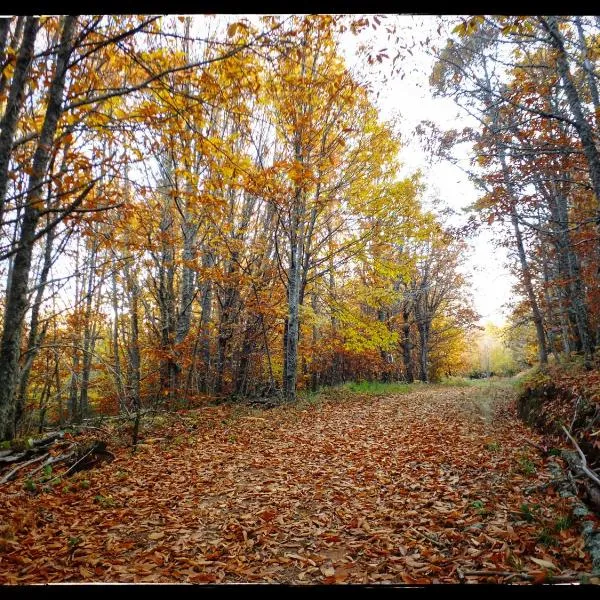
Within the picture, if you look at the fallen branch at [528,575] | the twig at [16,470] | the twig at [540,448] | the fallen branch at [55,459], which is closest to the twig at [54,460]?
the fallen branch at [55,459]

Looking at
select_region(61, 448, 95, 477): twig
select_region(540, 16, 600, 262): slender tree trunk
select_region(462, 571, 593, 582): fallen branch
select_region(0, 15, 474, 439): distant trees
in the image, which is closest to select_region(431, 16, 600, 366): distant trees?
select_region(540, 16, 600, 262): slender tree trunk

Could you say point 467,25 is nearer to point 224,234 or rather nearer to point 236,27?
point 236,27

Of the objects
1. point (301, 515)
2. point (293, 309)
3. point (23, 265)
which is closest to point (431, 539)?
point (301, 515)

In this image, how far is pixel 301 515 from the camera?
3.80 metres

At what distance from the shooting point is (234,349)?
1244cm

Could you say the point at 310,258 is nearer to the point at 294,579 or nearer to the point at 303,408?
the point at 303,408

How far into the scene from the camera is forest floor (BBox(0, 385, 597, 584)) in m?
2.80

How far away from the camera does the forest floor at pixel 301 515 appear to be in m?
2.80

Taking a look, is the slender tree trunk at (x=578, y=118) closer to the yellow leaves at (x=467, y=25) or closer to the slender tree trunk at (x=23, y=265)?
the yellow leaves at (x=467, y=25)

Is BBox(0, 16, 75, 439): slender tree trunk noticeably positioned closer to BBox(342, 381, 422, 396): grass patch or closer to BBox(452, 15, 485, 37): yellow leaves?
BBox(452, 15, 485, 37): yellow leaves

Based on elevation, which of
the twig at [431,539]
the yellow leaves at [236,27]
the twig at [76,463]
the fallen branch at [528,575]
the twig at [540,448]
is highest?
the yellow leaves at [236,27]

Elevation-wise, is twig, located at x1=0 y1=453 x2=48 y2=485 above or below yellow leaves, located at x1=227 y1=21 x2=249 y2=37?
below

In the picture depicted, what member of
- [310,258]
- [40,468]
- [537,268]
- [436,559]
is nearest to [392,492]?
[436,559]
